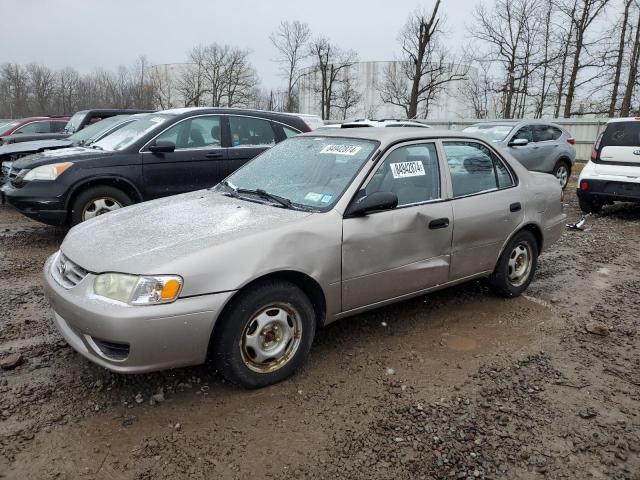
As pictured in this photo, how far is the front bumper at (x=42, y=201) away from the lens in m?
6.04

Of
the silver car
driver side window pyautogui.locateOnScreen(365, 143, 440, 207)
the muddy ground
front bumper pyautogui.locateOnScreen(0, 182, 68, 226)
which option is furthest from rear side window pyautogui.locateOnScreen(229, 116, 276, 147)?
the silver car

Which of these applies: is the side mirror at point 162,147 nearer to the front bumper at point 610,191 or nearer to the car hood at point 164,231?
the car hood at point 164,231

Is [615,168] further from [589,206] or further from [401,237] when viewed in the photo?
[401,237]

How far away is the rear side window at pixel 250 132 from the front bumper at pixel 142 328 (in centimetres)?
461

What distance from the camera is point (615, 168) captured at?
27.9 ft

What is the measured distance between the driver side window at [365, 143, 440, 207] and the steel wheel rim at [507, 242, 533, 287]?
1.26 metres

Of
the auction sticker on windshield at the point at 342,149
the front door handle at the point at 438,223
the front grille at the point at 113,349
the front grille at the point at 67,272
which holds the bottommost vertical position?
the front grille at the point at 113,349

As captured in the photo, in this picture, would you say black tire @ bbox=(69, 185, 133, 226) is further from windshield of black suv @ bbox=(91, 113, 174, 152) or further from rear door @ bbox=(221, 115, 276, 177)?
rear door @ bbox=(221, 115, 276, 177)

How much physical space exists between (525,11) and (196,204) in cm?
3527

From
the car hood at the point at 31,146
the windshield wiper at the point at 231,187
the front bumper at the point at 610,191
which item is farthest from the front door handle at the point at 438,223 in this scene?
the car hood at the point at 31,146

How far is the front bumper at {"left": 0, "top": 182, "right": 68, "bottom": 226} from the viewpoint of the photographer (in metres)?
6.04

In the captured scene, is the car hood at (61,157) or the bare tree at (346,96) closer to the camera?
the car hood at (61,157)

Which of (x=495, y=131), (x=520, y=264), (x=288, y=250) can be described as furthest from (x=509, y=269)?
(x=495, y=131)

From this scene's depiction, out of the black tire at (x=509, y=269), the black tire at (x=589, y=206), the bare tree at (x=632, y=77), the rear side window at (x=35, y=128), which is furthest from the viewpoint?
the bare tree at (x=632, y=77)
